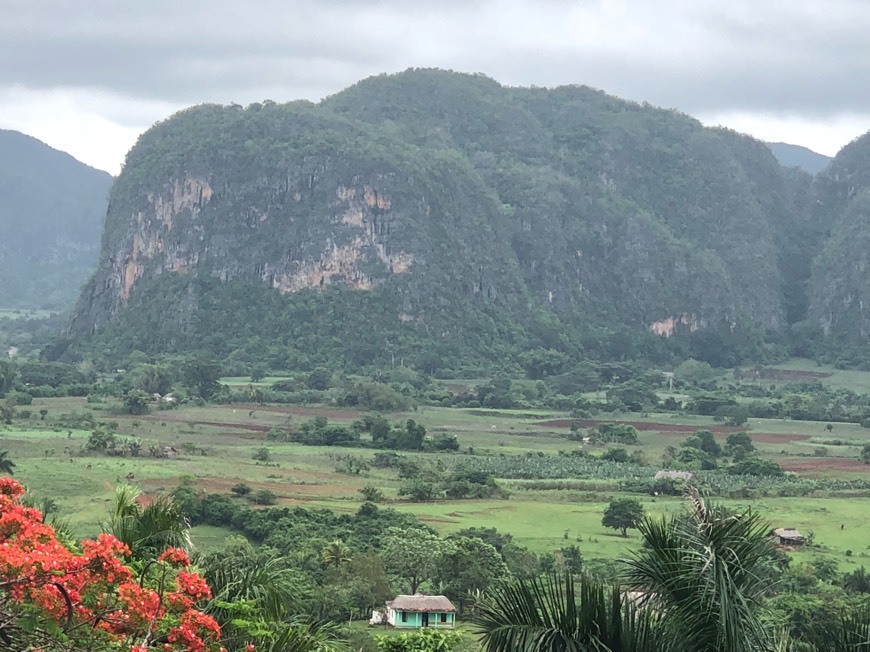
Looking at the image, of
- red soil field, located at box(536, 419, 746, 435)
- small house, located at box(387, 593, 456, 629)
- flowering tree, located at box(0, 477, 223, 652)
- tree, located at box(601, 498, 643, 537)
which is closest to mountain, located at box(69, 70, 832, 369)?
red soil field, located at box(536, 419, 746, 435)

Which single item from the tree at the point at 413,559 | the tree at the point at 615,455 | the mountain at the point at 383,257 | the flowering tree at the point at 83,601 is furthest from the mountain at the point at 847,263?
the flowering tree at the point at 83,601

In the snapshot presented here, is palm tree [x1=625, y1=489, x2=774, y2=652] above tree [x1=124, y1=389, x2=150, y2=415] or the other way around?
above

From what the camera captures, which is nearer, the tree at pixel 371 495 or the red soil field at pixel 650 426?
the tree at pixel 371 495

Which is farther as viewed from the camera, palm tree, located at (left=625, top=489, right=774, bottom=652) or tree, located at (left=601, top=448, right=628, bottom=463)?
tree, located at (left=601, top=448, right=628, bottom=463)

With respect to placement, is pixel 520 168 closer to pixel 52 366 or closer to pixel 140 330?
pixel 140 330

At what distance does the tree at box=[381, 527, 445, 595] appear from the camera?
3803 cm

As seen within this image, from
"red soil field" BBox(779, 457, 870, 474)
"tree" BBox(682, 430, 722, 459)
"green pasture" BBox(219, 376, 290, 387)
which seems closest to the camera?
"red soil field" BBox(779, 457, 870, 474)

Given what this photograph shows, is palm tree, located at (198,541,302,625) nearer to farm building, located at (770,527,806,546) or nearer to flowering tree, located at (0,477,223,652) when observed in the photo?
flowering tree, located at (0,477,223,652)

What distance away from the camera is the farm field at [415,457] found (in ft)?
162

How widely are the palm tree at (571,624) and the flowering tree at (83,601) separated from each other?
7.06ft

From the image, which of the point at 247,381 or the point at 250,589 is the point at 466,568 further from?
the point at 247,381

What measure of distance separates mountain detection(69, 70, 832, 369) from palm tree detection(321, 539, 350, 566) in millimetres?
90289

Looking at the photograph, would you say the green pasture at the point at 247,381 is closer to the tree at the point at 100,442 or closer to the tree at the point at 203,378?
the tree at the point at 203,378

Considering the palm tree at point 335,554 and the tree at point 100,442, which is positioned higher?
the palm tree at point 335,554
